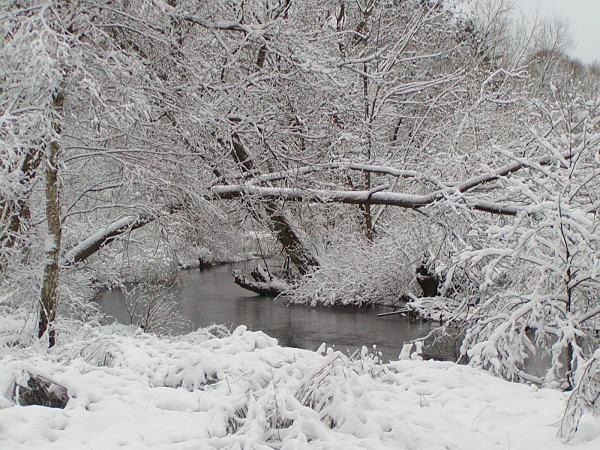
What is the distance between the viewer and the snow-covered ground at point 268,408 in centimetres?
371

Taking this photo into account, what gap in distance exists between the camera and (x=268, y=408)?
12.9ft

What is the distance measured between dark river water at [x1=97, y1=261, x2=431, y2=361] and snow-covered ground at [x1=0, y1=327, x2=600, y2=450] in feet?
17.8

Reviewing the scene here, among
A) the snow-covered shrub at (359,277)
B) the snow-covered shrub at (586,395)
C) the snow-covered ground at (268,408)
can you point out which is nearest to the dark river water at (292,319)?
the snow-covered shrub at (359,277)

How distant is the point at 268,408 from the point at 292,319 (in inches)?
427

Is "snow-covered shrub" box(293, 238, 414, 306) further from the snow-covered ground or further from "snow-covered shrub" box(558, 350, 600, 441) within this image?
"snow-covered shrub" box(558, 350, 600, 441)

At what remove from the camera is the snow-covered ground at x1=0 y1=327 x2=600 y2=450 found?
371 cm

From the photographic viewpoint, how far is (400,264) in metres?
15.4

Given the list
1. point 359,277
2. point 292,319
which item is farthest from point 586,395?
point 359,277

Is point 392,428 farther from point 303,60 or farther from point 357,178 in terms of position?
point 357,178

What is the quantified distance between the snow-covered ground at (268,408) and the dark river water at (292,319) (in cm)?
544

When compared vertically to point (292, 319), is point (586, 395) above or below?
above

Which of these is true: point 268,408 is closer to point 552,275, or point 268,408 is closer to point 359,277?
point 552,275

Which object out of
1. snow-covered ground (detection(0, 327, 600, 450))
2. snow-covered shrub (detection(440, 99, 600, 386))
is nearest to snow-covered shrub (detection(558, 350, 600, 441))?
snow-covered ground (detection(0, 327, 600, 450))

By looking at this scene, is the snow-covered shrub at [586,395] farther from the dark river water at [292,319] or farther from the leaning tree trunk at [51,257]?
the dark river water at [292,319]
